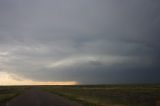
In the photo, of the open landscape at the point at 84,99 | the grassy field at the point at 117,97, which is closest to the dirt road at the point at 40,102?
the open landscape at the point at 84,99

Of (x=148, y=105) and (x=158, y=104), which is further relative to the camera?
(x=148, y=105)

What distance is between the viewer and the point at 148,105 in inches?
1341

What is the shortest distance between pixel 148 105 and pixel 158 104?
7.57 meters

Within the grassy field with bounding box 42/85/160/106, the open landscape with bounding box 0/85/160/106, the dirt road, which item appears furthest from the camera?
the grassy field with bounding box 42/85/160/106

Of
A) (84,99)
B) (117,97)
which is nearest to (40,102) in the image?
(84,99)

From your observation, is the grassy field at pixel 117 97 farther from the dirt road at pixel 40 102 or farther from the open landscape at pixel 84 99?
the dirt road at pixel 40 102

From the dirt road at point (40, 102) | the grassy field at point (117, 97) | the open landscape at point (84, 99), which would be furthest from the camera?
the grassy field at point (117, 97)

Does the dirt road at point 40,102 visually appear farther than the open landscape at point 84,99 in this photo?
No

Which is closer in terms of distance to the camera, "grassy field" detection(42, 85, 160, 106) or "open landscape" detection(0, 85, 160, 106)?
"open landscape" detection(0, 85, 160, 106)

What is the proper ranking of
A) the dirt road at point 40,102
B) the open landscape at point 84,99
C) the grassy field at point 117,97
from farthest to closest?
1. the grassy field at point 117,97
2. the open landscape at point 84,99
3. the dirt road at point 40,102

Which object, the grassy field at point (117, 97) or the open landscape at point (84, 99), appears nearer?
the open landscape at point (84, 99)

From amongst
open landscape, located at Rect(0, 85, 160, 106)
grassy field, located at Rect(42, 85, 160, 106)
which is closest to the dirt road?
open landscape, located at Rect(0, 85, 160, 106)

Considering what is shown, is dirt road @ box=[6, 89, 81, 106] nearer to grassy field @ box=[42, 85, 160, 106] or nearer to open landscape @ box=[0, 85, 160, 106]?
open landscape @ box=[0, 85, 160, 106]

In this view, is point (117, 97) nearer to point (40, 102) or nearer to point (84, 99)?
point (84, 99)
